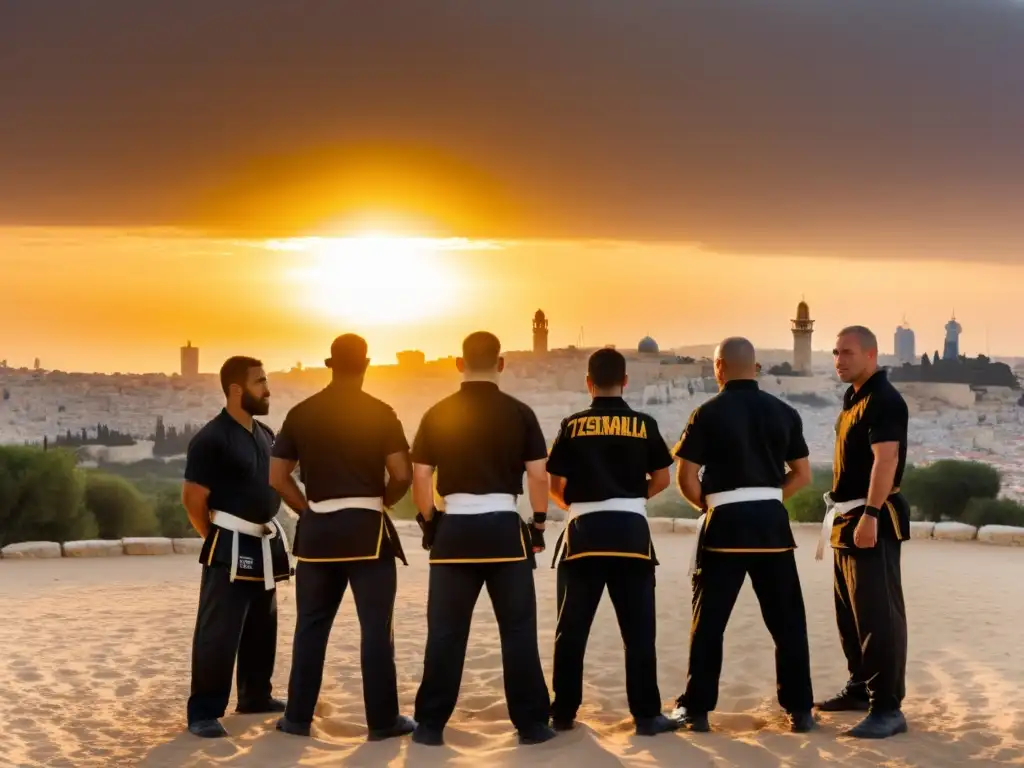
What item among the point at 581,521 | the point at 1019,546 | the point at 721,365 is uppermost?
the point at 721,365

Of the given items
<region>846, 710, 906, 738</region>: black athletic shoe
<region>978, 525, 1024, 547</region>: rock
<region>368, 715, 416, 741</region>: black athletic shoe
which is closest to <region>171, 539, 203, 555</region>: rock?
<region>978, 525, 1024, 547</region>: rock

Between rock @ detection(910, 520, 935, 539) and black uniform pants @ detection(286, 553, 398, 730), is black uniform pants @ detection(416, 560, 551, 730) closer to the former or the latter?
black uniform pants @ detection(286, 553, 398, 730)

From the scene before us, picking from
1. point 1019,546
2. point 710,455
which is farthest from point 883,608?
point 1019,546

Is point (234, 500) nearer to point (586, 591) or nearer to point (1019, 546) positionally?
point (586, 591)

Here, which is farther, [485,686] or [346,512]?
[485,686]

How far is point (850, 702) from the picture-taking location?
7105 millimetres

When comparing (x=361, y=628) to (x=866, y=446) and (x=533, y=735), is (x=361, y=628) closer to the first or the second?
(x=533, y=735)

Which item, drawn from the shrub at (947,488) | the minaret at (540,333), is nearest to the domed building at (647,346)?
the minaret at (540,333)

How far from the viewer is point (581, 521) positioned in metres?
6.27

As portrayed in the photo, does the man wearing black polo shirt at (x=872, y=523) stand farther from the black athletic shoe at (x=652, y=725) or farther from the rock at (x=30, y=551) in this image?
the rock at (x=30, y=551)

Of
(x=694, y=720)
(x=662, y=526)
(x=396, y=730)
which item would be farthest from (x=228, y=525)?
(x=662, y=526)

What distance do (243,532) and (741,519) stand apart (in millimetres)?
2476

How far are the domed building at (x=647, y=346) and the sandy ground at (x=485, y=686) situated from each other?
11271 cm

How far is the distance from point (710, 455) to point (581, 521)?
735 mm
